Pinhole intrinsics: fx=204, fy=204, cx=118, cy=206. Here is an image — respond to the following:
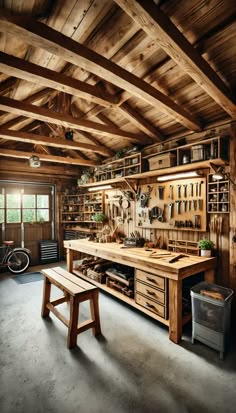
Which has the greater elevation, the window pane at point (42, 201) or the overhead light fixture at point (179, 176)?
the overhead light fixture at point (179, 176)

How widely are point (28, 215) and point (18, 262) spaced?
1413 millimetres

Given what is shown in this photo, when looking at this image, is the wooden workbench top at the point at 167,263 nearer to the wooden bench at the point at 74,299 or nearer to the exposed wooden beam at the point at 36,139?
the wooden bench at the point at 74,299

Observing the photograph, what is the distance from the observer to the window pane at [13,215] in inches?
227

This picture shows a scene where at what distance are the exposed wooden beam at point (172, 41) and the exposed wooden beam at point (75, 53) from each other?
506mm

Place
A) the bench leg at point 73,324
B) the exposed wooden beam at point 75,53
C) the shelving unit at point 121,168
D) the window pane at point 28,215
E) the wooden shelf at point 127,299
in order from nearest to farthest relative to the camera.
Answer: the exposed wooden beam at point 75,53 < the bench leg at point 73,324 < the wooden shelf at point 127,299 < the shelving unit at point 121,168 < the window pane at point 28,215

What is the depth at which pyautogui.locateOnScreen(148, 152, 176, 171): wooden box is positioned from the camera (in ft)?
11.2

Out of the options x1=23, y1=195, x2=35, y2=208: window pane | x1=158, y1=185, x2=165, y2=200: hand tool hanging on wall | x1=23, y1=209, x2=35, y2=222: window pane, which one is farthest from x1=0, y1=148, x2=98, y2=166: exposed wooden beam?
x1=158, y1=185, x2=165, y2=200: hand tool hanging on wall

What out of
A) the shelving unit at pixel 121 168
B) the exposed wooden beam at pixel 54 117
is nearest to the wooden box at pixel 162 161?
the shelving unit at pixel 121 168

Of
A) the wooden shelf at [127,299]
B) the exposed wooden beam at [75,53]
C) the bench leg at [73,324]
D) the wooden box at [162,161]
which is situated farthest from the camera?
the wooden box at [162,161]

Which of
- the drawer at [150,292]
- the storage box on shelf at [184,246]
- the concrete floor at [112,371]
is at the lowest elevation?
the concrete floor at [112,371]

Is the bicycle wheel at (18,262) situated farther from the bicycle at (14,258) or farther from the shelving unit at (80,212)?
the shelving unit at (80,212)

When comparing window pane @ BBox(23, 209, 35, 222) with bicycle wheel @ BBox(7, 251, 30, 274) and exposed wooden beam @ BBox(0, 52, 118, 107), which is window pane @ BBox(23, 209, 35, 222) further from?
exposed wooden beam @ BBox(0, 52, 118, 107)

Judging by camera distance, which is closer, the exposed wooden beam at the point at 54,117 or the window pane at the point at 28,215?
the exposed wooden beam at the point at 54,117

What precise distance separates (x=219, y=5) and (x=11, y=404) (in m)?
3.85
